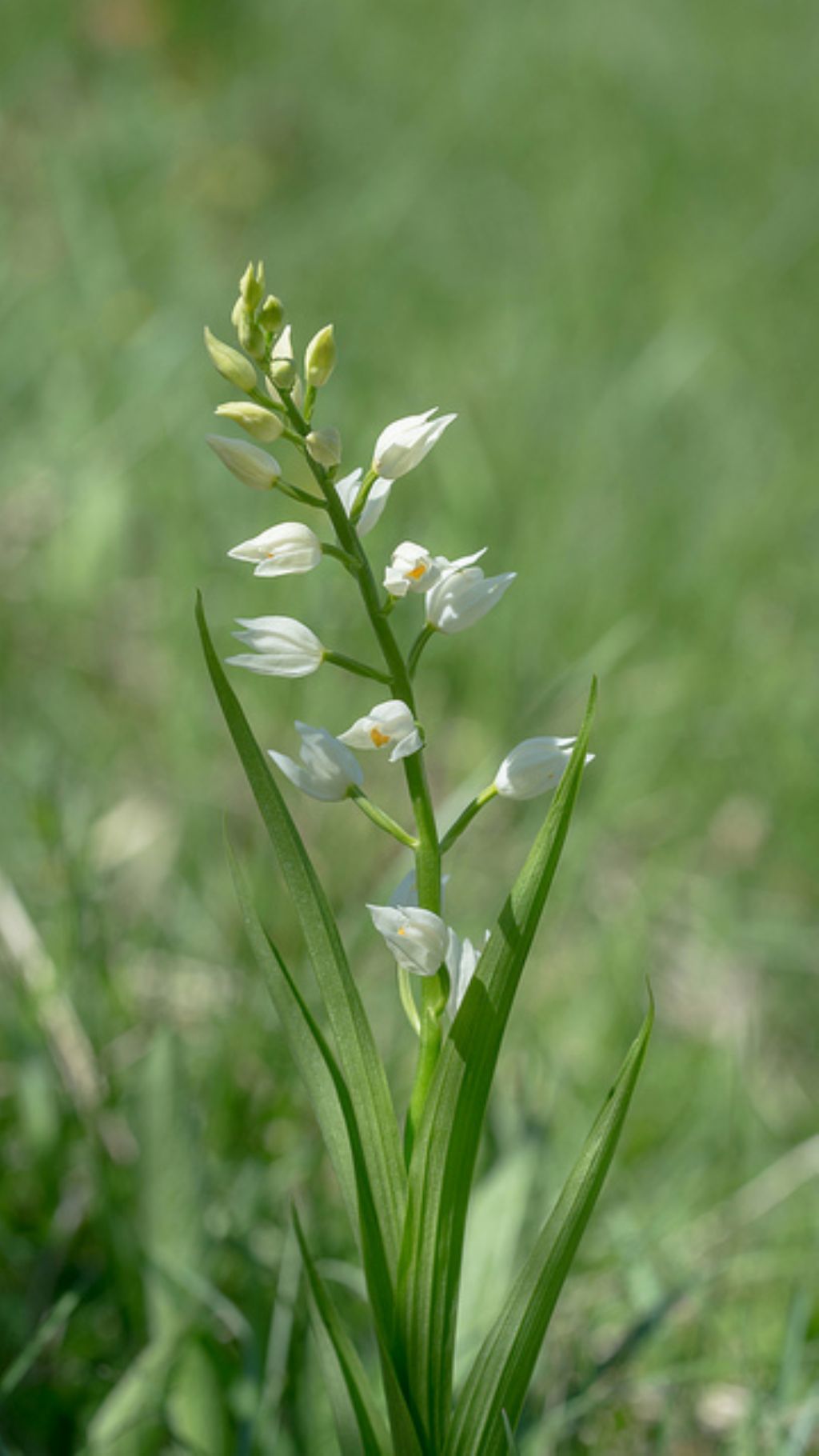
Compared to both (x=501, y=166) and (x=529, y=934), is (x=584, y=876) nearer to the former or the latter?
(x=529, y=934)

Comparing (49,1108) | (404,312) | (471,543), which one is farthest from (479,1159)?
(404,312)

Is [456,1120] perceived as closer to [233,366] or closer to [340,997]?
[340,997]

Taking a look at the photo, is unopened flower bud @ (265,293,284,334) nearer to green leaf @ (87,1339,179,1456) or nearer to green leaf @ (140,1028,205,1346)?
green leaf @ (140,1028,205,1346)

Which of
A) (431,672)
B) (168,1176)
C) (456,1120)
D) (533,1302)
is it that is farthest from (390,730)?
(431,672)

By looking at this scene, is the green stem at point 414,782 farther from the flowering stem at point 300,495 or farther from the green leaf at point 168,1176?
the green leaf at point 168,1176

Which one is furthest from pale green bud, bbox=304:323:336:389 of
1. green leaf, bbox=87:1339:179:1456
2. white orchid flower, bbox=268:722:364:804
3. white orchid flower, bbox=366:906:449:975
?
green leaf, bbox=87:1339:179:1456

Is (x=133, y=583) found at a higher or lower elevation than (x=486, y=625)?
higher
